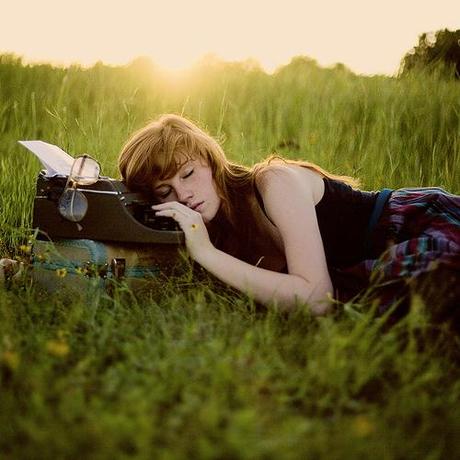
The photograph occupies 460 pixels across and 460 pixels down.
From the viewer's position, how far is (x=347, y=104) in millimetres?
4613

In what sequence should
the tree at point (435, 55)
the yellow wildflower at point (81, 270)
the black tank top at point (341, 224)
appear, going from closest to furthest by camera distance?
the yellow wildflower at point (81, 270), the black tank top at point (341, 224), the tree at point (435, 55)

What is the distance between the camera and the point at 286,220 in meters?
2.26

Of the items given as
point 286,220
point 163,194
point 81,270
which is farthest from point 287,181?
point 81,270

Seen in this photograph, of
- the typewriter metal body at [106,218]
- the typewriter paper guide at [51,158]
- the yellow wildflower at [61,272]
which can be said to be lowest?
the yellow wildflower at [61,272]

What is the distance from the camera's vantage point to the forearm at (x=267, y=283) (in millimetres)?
2154

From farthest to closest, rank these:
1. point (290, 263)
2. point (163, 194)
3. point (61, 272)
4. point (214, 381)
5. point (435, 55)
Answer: point (435, 55), point (163, 194), point (61, 272), point (290, 263), point (214, 381)

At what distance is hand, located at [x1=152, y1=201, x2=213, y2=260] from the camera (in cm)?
228

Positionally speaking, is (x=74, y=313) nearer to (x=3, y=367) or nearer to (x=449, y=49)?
(x=3, y=367)

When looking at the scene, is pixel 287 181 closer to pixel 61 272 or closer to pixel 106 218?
pixel 106 218

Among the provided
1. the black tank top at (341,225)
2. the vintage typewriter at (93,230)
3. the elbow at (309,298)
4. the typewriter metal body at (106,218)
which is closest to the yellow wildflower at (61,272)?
the vintage typewriter at (93,230)

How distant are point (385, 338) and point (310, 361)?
211 mm

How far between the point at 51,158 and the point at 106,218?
1.25 feet

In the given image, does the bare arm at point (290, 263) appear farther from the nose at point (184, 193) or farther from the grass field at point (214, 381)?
the nose at point (184, 193)

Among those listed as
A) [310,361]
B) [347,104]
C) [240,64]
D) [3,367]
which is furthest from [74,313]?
[240,64]
